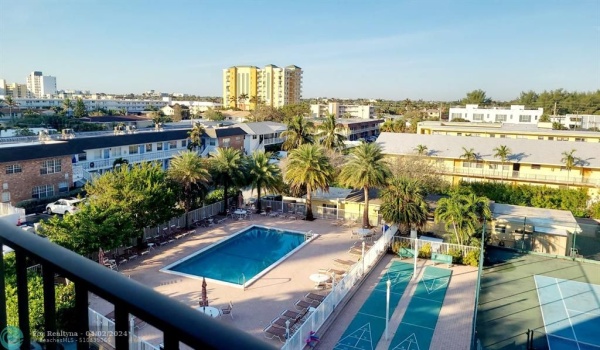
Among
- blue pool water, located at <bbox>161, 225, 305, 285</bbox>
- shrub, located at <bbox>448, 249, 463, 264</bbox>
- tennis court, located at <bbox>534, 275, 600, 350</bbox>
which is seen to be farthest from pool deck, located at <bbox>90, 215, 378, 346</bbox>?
tennis court, located at <bbox>534, 275, 600, 350</bbox>

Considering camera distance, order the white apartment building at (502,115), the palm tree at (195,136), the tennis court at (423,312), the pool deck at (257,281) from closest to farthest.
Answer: the tennis court at (423,312), the pool deck at (257,281), the palm tree at (195,136), the white apartment building at (502,115)

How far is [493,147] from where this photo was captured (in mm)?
45625

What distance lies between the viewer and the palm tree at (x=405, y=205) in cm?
2630

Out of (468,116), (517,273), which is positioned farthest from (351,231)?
(468,116)

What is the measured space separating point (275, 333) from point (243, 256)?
1017 centimetres

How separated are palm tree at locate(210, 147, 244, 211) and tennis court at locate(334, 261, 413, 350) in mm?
13531

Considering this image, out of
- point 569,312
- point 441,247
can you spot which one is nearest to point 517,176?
point 441,247

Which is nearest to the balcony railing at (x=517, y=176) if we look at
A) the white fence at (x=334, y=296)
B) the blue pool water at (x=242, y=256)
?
the white fence at (x=334, y=296)

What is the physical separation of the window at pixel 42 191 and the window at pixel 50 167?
1.19m

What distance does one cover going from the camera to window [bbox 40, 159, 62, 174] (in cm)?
3594

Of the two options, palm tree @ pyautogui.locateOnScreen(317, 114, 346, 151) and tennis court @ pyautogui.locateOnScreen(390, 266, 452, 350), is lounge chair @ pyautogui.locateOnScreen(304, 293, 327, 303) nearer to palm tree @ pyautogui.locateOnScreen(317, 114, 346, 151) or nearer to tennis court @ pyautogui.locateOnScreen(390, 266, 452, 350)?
tennis court @ pyautogui.locateOnScreen(390, 266, 452, 350)

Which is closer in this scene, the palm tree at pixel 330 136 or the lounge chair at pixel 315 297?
the lounge chair at pixel 315 297

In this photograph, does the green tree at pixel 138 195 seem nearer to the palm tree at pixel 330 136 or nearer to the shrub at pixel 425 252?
the shrub at pixel 425 252

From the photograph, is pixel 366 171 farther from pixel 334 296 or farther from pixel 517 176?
pixel 517 176
